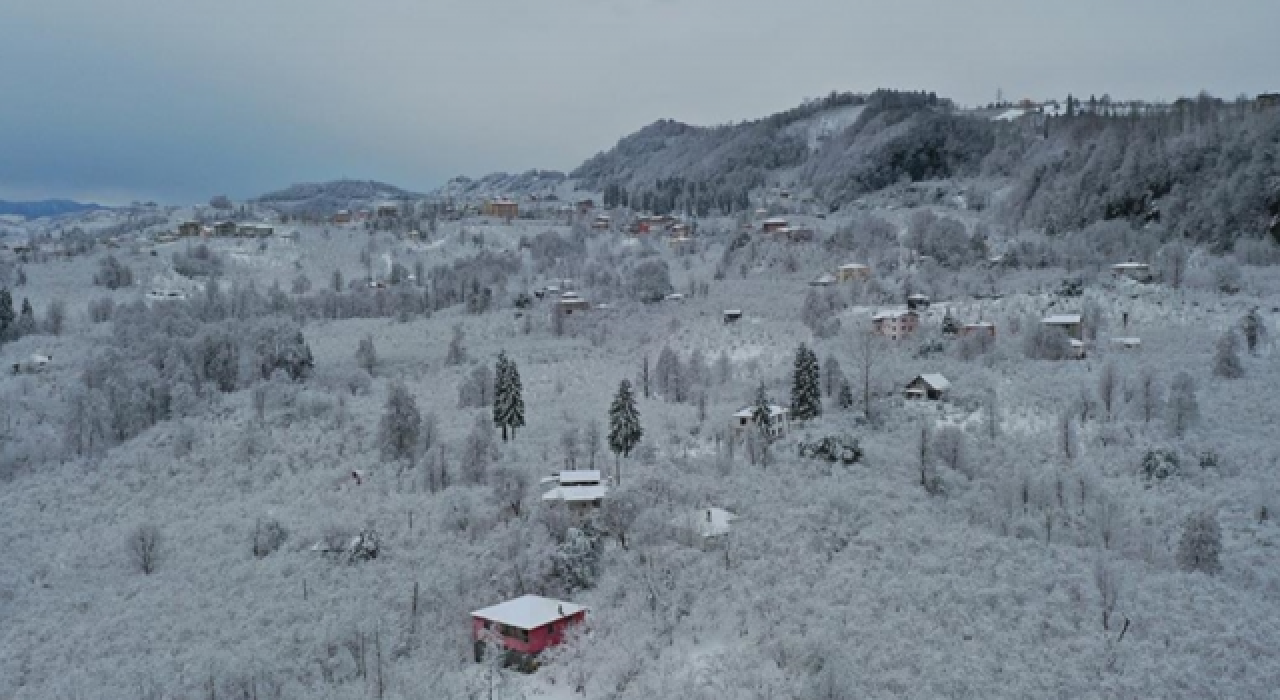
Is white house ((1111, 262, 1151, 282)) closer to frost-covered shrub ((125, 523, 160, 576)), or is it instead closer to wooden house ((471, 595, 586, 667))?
wooden house ((471, 595, 586, 667))

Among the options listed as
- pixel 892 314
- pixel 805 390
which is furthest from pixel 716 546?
pixel 892 314

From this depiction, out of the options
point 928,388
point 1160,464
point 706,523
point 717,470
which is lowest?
point 706,523

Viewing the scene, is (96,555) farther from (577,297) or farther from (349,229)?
(349,229)

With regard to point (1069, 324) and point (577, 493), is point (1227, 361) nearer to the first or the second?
point (1069, 324)

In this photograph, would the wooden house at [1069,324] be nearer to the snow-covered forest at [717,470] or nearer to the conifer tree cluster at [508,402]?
the snow-covered forest at [717,470]

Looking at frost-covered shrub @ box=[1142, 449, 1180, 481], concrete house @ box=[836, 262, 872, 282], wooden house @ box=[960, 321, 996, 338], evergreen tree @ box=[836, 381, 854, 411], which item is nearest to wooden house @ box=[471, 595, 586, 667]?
evergreen tree @ box=[836, 381, 854, 411]

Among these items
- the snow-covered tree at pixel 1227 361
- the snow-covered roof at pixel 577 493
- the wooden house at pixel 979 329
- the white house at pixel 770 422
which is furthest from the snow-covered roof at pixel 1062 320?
the snow-covered roof at pixel 577 493
